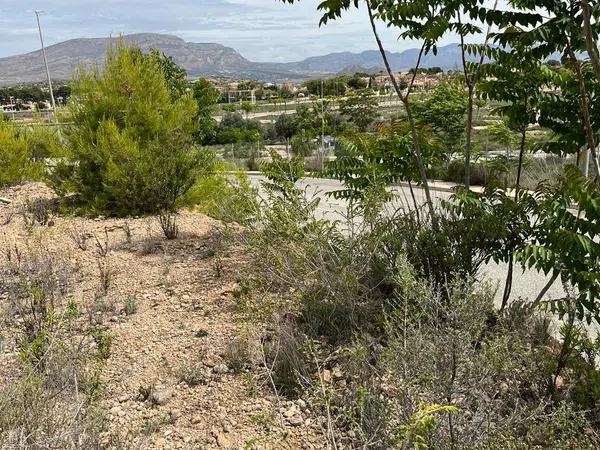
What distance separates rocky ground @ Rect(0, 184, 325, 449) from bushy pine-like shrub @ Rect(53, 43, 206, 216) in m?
1.07

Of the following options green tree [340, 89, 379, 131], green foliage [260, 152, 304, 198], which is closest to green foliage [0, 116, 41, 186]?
green foliage [260, 152, 304, 198]

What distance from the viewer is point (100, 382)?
3428 millimetres

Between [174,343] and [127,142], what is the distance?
5355mm

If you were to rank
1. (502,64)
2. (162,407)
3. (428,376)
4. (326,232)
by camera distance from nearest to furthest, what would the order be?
(428,376) → (162,407) → (502,64) → (326,232)

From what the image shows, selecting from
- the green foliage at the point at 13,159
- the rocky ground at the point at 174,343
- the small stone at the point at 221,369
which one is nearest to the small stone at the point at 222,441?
the rocky ground at the point at 174,343

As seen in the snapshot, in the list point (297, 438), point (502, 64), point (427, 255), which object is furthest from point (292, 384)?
point (502, 64)

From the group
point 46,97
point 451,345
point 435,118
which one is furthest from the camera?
point 46,97

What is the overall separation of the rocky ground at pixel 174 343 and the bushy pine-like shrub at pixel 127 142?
107 centimetres

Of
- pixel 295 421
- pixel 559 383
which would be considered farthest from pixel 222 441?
pixel 559 383

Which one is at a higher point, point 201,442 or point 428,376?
point 428,376

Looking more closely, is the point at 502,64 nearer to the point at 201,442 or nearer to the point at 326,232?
the point at 326,232

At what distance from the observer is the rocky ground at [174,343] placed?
9.96 ft

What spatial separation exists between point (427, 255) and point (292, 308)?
1.13 m

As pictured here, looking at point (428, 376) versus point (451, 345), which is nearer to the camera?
point (428, 376)
